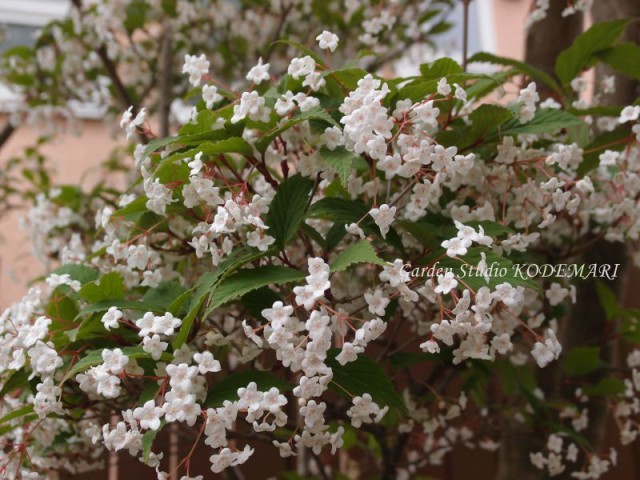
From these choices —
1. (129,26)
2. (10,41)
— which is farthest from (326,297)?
(10,41)

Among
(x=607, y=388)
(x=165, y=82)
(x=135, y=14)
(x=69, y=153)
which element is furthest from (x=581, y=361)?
(x=69, y=153)

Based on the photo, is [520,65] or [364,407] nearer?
[364,407]

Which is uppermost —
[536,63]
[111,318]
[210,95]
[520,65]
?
[536,63]

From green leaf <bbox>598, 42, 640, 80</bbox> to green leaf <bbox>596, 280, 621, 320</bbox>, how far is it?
419 millimetres

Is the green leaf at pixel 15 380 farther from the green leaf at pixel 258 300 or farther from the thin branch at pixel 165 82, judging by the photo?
the thin branch at pixel 165 82

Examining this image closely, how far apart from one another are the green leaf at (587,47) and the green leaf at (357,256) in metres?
0.56

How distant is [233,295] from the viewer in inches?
28.1

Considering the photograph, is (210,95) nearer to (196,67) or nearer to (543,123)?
(196,67)

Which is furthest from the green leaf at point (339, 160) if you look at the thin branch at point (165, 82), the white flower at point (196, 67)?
the thin branch at point (165, 82)

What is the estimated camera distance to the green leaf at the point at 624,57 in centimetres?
105

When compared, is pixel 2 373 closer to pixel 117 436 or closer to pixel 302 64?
pixel 117 436

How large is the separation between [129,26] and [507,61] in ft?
3.58

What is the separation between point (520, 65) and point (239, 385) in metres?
0.66

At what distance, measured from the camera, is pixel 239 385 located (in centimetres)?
78
